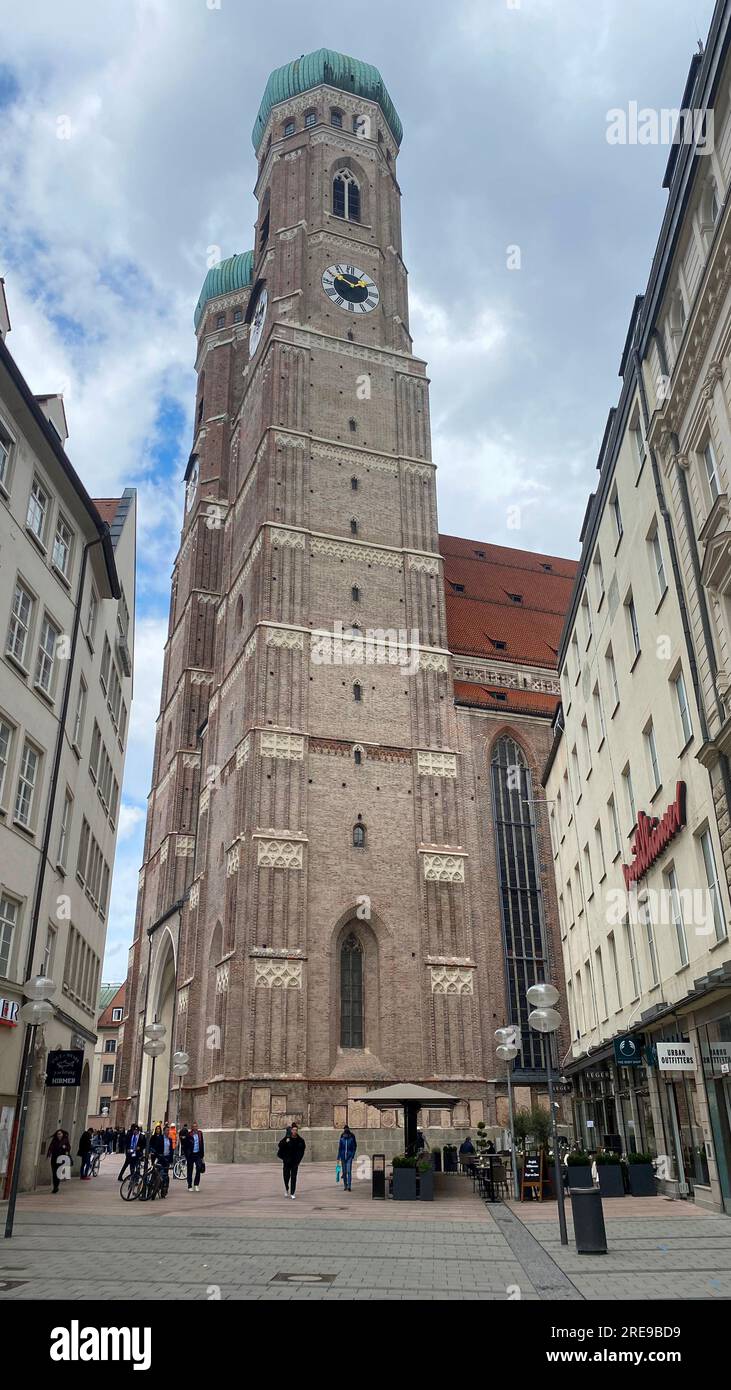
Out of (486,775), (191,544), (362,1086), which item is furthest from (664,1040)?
(191,544)

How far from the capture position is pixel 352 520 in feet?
146

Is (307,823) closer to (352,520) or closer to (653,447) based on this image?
(352,520)

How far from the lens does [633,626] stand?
20.5 m

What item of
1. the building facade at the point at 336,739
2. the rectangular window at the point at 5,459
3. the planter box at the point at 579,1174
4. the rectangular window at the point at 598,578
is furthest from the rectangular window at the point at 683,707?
the building facade at the point at 336,739

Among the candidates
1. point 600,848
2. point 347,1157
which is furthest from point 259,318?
point 347,1157

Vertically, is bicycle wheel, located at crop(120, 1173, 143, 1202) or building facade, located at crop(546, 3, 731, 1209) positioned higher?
building facade, located at crop(546, 3, 731, 1209)

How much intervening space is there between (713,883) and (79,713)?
15988mm

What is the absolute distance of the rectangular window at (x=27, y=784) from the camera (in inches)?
775

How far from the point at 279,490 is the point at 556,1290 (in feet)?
123

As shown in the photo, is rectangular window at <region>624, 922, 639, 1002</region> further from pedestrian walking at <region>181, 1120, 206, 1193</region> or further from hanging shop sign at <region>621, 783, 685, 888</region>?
pedestrian walking at <region>181, 1120, 206, 1193</region>

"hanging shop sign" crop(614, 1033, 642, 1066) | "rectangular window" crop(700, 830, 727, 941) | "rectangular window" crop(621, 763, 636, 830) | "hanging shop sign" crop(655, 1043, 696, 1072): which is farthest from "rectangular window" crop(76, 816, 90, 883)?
"rectangular window" crop(700, 830, 727, 941)

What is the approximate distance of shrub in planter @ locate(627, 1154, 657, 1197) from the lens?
689 inches

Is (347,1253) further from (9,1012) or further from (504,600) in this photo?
(504,600)

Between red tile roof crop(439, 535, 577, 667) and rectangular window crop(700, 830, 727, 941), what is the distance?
31.9 m
